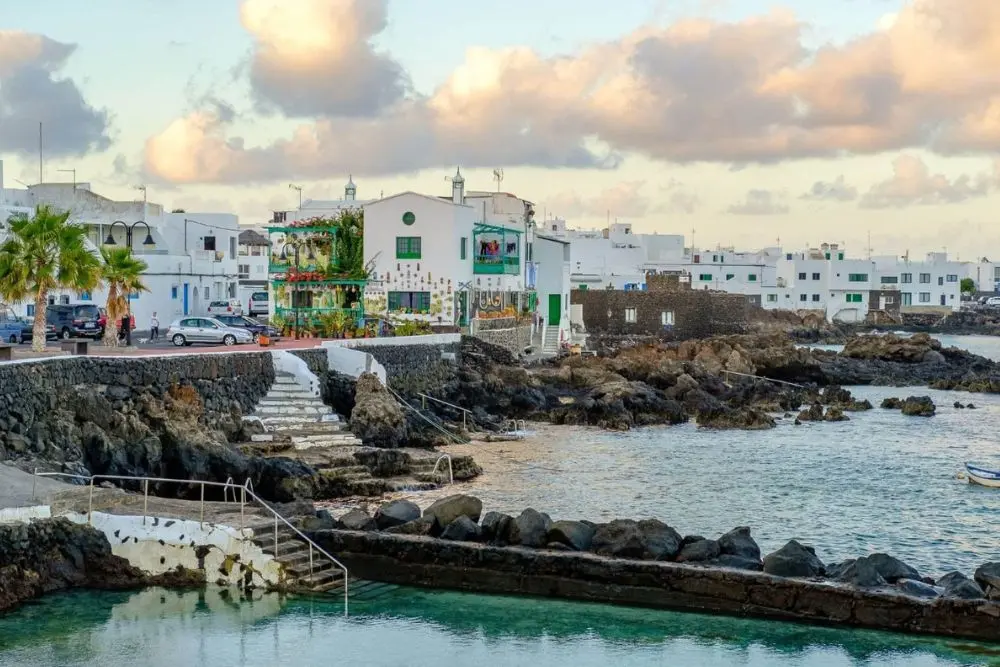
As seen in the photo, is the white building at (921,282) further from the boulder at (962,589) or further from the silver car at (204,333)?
the boulder at (962,589)

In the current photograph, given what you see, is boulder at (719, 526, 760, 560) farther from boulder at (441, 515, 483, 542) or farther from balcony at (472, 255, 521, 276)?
balcony at (472, 255, 521, 276)

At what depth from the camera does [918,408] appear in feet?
169

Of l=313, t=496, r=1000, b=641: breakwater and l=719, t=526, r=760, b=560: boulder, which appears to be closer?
l=313, t=496, r=1000, b=641: breakwater

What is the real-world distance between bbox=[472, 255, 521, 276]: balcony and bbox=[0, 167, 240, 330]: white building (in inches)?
525

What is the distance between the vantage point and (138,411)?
2942cm

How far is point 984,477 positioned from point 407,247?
25642 millimetres

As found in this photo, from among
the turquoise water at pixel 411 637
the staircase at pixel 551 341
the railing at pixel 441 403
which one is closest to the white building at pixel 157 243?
the railing at pixel 441 403

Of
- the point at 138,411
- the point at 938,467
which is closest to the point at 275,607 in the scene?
the point at 138,411

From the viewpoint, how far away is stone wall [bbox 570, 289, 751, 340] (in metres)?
91.5

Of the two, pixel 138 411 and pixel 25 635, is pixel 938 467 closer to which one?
pixel 138 411

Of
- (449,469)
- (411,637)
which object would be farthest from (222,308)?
(411,637)

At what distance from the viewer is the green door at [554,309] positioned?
70.4 m

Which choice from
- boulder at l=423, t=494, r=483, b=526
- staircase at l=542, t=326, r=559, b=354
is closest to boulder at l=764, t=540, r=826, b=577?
boulder at l=423, t=494, r=483, b=526

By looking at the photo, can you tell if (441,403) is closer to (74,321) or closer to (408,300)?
(408,300)
